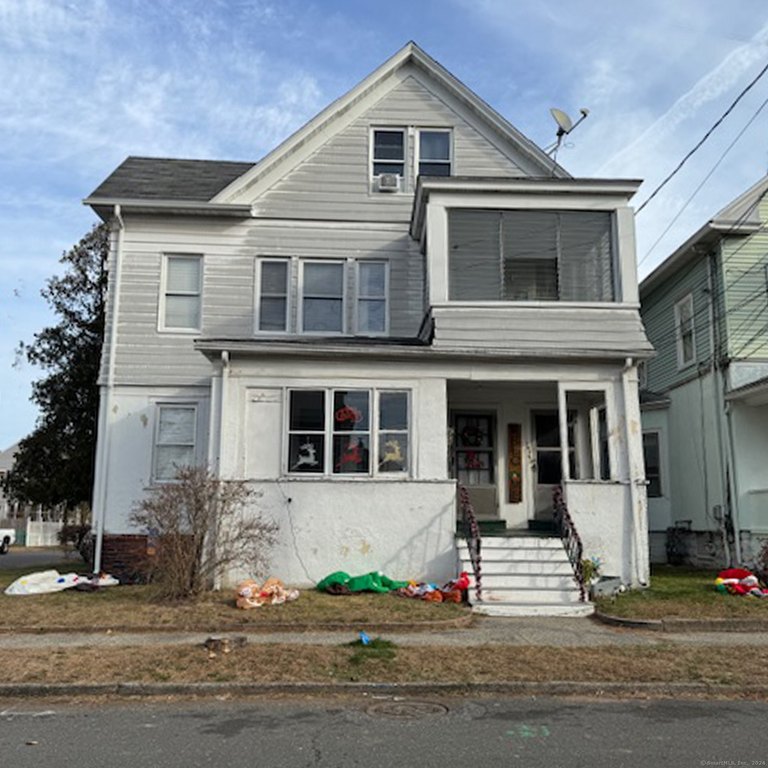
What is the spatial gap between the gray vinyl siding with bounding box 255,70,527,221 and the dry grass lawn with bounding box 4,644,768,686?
34.9 ft

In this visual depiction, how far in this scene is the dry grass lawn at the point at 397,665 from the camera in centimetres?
708

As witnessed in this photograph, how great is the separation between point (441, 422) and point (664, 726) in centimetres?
740

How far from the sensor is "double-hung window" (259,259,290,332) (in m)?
16.1

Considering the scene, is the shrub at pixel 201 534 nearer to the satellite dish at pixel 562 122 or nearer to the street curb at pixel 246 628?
the street curb at pixel 246 628

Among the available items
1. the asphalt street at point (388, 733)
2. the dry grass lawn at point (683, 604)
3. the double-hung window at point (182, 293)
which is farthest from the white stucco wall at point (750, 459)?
the double-hung window at point (182, 293)

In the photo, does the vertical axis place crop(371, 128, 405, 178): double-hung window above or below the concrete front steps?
above

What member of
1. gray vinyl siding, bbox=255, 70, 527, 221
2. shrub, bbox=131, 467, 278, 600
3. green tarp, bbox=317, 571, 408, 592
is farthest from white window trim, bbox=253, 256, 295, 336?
green tarp, bbox=317, 571, 408, 592

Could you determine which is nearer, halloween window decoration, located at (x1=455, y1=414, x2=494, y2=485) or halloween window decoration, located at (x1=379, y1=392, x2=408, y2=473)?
halloween window decoration, located at (x1=379, y1=392, x2=408, y2=473)

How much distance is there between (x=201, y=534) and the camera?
36.9ft

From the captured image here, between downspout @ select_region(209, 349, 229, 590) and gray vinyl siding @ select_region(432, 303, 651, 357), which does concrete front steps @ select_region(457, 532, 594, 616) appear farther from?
downspout @ select_region(209, 349, 229, 590)

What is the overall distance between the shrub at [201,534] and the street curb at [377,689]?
164 inches

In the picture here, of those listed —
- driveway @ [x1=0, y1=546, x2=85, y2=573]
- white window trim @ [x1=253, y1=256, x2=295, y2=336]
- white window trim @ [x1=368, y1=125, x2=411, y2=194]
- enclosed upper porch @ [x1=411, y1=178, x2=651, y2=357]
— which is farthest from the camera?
driveway @ [x1=0, y1=546, x2=85, y2=573]

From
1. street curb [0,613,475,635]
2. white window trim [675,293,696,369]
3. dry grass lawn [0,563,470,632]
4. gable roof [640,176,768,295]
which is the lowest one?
street curb [0,613,475,635]

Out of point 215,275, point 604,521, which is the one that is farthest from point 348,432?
point 215,275
